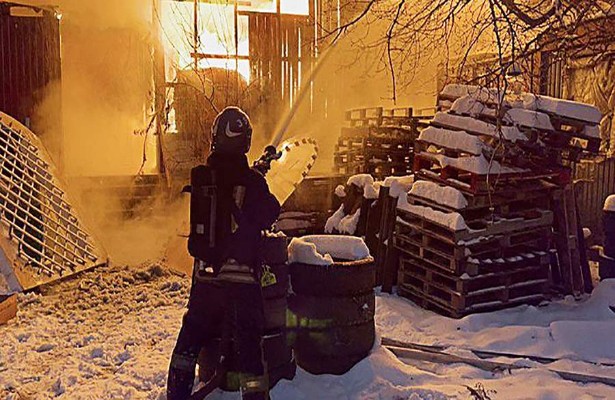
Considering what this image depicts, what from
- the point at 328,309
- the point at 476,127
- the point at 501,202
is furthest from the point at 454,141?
the point at 328,309

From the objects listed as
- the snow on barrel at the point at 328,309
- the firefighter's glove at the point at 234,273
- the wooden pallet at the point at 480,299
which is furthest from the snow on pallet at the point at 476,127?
the firefighter's glove at the point at 234,273

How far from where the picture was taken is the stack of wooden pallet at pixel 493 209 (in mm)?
7535

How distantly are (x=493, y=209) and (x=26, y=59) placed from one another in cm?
1002

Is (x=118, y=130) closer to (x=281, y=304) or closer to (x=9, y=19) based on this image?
(x=9, y=19)

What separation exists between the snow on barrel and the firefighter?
726 millimetres

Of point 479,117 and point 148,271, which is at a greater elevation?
point 479,117

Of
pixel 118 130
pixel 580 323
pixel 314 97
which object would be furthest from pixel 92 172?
pixel 580 323

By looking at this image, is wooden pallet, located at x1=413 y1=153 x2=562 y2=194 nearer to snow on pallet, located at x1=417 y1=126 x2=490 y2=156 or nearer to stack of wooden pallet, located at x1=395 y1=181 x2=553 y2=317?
stack of wooden pallet, located at x1=395 y1=181 x2=553 y2=317

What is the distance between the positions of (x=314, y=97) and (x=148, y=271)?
1092 centimetres

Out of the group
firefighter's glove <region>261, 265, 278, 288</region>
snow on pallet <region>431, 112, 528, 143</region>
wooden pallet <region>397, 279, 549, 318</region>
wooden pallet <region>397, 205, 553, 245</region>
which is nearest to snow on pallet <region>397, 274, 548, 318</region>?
wooden pallet <region>397, 279, 549, 318</region>

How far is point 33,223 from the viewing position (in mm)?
9023

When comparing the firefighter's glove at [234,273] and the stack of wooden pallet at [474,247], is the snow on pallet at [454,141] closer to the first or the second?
the stack of wooden pallet at [474,247]

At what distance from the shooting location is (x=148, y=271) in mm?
9242

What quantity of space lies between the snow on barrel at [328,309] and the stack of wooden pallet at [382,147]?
7879 millimetres
